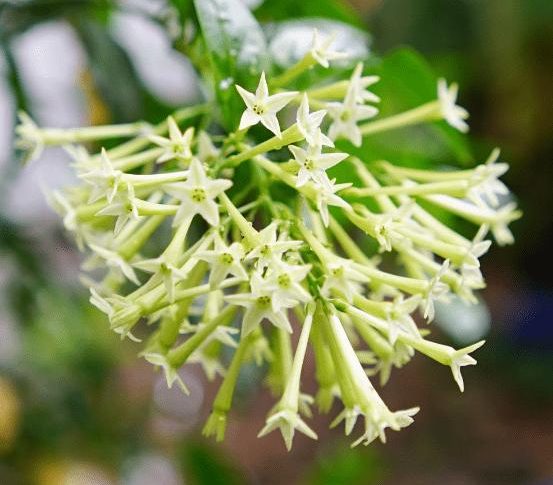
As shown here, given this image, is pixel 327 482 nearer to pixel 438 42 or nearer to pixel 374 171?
pixel 374 171

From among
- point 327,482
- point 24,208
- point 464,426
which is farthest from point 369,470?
point 464,426

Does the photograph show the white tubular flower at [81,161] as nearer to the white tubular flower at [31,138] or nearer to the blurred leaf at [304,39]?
→ the white tubular flower at [31,138]

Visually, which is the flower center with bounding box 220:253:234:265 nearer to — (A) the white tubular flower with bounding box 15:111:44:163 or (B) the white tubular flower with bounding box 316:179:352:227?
(B) the white tubular flower with bounding box 316:179:352:227

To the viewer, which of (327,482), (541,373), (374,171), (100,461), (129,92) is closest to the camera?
(374,171)

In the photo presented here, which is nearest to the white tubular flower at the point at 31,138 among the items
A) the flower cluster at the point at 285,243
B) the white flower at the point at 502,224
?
the flower cluster at the point at 285,243

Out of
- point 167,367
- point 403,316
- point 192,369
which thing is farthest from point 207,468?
point 192,369

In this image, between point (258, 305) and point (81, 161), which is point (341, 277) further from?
point (81, 161)

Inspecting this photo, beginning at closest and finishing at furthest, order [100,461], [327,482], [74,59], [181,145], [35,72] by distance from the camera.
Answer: [181,145], [35,72], [74,59], [327,482], [100,461]
